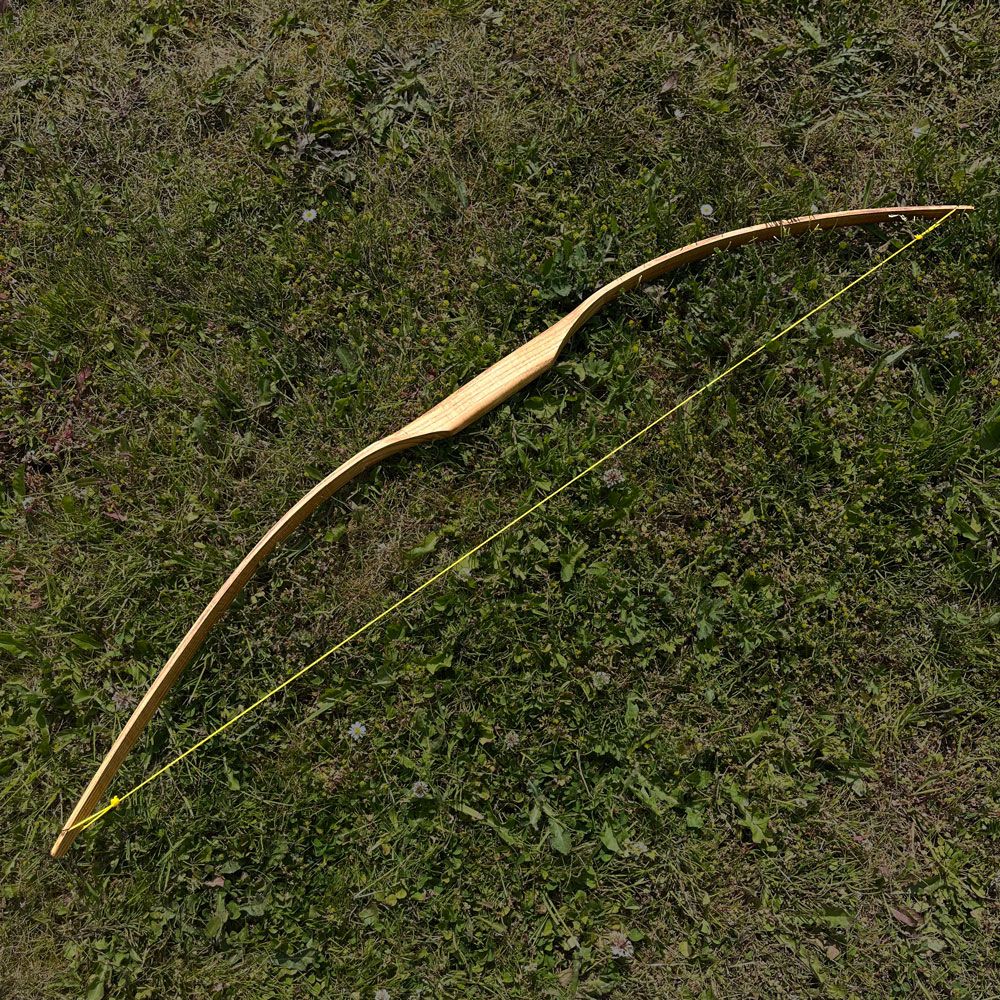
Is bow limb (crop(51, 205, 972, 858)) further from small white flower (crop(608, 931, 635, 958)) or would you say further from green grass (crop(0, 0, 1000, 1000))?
small white flower (crop(608, 931, 635, 958))

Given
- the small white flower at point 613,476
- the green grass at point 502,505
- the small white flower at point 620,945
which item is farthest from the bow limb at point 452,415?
the small white flower at point 620,945

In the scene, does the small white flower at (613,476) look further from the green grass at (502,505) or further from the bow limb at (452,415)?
the bow limb at (452,415)

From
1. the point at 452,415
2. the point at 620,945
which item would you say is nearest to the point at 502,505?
the point at 452,415

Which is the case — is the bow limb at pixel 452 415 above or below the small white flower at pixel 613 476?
above

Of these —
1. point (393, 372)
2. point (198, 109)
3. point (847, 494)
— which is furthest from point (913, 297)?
point (198, 109)

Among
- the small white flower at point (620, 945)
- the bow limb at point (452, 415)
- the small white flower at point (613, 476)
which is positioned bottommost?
the small white flower at point (620, 945)

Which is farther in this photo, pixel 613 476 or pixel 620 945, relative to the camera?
pixel 613 476

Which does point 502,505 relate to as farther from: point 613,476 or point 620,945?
point 620,945
